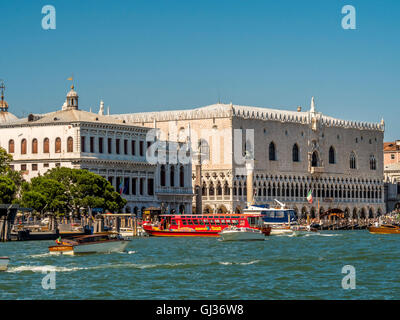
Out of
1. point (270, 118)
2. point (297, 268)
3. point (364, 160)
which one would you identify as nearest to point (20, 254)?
point (297, 268)

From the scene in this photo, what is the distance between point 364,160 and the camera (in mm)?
142250

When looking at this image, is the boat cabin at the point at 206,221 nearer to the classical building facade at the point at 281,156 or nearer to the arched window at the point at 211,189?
the classical building facade at the point at 281,156

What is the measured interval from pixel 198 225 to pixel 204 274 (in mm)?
44351

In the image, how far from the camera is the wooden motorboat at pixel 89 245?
53844 mm

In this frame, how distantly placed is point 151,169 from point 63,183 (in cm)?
1866

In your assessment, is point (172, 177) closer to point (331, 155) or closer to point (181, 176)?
point (181, 176)

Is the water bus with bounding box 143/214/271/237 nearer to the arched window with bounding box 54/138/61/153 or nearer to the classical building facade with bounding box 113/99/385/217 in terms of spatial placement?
the arched window with bounding box 54/138/61/153

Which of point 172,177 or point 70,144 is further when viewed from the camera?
point 172,177

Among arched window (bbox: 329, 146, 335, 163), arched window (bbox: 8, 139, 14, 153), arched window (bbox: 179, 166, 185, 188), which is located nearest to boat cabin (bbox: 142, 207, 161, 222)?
arched window (bbox: 179, 166, 185, 188)

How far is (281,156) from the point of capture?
419ft

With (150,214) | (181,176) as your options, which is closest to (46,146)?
(150,214)

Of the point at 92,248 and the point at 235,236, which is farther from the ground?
the point at 235,236

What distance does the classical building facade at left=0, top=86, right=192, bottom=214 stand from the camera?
93375 mm
